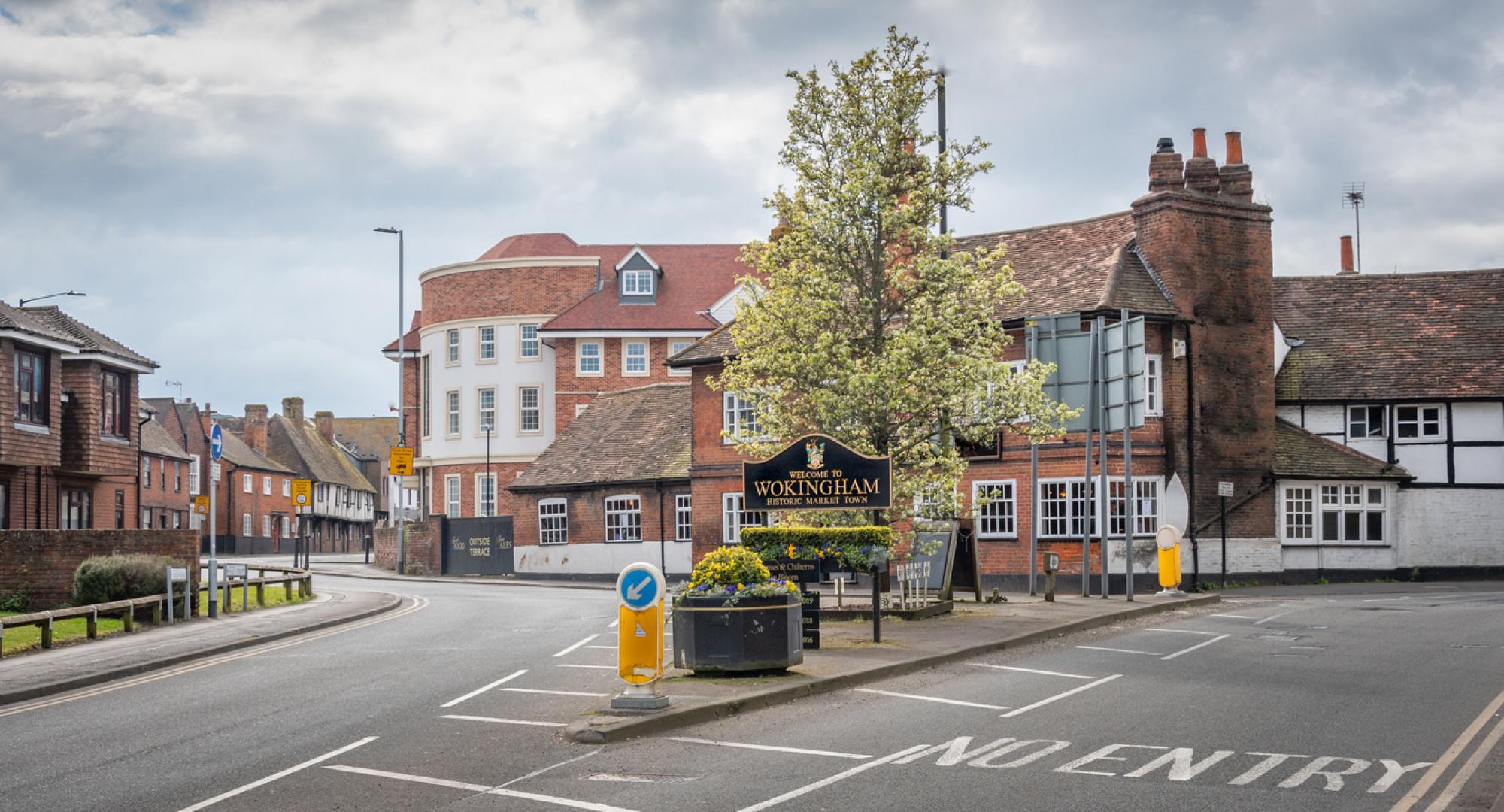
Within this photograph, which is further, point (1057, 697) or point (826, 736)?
point (1057, 697)

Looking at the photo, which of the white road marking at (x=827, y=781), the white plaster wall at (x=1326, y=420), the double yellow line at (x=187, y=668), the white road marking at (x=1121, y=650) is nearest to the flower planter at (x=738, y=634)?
the white road marking at (x=827, y=781)

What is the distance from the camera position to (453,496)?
2392 inches

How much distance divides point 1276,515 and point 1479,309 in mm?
9354

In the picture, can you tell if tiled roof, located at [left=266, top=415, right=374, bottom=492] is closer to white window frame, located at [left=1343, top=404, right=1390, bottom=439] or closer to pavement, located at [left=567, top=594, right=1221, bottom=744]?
white window frame, located at [left=1343, top=404, right=1390, bottom=439]

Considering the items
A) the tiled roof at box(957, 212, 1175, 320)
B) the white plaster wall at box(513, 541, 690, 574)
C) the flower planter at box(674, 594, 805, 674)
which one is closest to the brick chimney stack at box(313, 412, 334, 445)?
the white plaster wall at box(513, 541, 690, 574)

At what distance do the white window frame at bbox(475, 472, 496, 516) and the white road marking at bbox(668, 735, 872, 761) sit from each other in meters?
48.1

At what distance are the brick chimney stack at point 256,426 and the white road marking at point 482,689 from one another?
80.2 m

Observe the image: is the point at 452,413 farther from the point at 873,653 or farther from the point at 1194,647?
the point at 1194,647

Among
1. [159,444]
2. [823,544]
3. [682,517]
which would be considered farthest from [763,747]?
[159,444]

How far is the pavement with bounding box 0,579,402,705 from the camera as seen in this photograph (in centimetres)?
1719

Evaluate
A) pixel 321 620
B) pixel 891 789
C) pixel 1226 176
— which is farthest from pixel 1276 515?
pixel 891 789

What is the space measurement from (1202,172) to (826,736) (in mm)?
27323

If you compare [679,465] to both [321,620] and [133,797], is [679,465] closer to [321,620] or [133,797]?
[321,620]

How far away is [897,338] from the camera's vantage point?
23.2 meters
